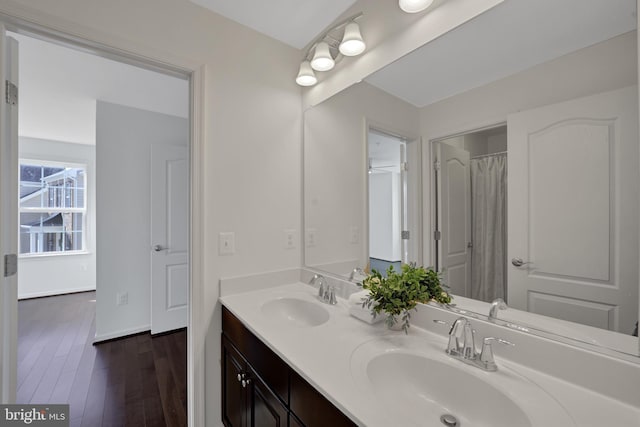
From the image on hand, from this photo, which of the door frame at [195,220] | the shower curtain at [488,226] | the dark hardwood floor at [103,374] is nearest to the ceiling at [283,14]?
the door frame at [195,220]

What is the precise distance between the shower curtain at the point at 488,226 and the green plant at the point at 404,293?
131 millimetres

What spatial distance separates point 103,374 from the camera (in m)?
2.12

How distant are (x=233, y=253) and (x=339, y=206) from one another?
0.66 metres

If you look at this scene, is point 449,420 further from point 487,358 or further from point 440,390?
point 487,358

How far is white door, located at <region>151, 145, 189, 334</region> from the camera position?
9.25 feet

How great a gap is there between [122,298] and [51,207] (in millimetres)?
2775

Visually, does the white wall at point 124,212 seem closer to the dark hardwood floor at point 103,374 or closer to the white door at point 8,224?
the dark hardwood floor at point 103,374

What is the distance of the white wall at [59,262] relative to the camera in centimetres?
405

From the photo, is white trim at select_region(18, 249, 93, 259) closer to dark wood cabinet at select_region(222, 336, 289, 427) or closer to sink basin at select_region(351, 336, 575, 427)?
dark wood cabinet at select_region(222, 336, 289, 427)

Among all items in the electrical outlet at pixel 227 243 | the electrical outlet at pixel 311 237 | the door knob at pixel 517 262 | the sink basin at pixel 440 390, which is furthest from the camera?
the electrical outlet at pixel 311 237

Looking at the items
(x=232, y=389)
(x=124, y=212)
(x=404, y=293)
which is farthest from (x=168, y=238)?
(x=404, y=293)

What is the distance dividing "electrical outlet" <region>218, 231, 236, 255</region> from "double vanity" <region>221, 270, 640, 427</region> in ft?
1.41

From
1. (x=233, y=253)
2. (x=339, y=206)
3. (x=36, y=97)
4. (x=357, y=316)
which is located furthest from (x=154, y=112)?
(x=357, y=316)

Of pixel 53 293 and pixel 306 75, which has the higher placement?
pixel 306 75
